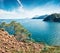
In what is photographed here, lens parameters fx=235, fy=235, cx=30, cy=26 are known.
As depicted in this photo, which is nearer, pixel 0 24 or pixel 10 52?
pixel 10 52

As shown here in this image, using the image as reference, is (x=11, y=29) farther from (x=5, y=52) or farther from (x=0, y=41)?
(x=5, y=52)

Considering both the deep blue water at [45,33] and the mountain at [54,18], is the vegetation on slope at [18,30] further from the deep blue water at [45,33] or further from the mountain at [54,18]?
the mountain at [54,18]

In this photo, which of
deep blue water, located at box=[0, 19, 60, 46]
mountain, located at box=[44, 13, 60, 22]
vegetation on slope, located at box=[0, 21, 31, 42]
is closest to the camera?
vegetation on slope, located at box=[0, 21, 31, 42]

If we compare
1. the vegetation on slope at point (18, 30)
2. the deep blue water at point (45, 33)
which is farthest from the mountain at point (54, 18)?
the vegetation on slope at point (18, 30)

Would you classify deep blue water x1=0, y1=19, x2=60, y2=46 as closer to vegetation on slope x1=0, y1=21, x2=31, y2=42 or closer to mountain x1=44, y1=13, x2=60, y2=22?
vegetation on slope x1=0, y1=21, x2=31, y2=42

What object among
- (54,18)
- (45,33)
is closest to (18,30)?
(45,33)

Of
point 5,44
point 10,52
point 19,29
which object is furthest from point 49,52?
point 19,29

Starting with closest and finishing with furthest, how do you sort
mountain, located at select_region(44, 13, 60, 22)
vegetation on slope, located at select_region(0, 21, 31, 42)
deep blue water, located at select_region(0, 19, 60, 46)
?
vegetation on slope, located at select_region(0, 21, 31, 42) → deep blue water, located at select_region(0, 19, 60, 46) → mountain, located at select_region(44, 13, 60, 22)

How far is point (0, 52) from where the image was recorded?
12.9 metres

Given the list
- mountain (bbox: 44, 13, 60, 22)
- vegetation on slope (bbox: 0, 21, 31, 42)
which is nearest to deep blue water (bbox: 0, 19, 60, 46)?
vegetation on slope (bbox: 0, 21, 31, 42)

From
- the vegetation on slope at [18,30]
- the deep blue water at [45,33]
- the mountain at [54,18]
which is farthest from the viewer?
the mountain at [54,18]

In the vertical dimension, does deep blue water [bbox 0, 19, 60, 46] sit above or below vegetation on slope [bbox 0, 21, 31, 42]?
below

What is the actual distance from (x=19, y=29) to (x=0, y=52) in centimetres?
1152

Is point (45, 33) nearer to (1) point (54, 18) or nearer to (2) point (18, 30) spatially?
(2) point (18, 30)
